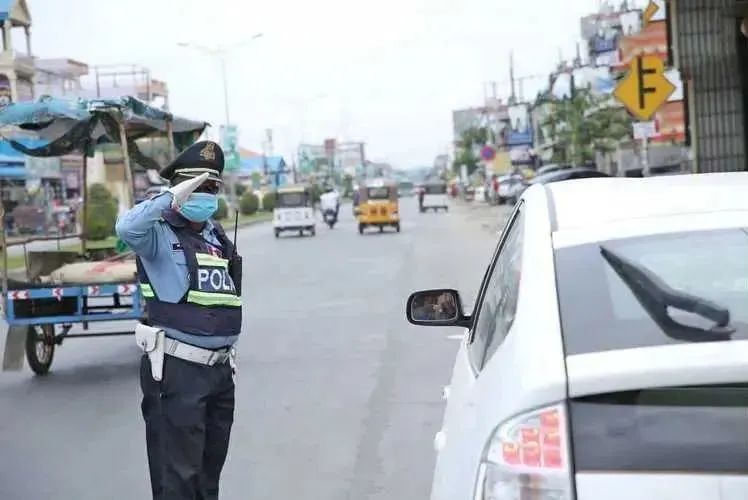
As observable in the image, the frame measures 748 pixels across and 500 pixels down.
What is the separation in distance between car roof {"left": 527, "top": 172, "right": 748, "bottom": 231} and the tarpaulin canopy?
772 cm

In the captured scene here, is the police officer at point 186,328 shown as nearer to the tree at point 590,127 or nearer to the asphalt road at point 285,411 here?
the asphalt road at point 285,411

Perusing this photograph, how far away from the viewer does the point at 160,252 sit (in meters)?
5.09

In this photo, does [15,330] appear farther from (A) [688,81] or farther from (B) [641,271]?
(A) [688,81]

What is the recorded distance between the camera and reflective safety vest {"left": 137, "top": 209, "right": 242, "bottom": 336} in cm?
Answer: 502

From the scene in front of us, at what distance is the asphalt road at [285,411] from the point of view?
6.96 metres

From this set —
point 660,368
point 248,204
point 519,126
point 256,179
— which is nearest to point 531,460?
point 660,368

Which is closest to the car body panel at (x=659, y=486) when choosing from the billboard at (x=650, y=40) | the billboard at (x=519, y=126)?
the billboard at (x=650, y=40)

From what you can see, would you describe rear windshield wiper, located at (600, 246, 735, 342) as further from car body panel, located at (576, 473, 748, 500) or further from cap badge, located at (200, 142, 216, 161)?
cap badge, located at (200, 142, 216, 161)

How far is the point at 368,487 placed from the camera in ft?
21.9

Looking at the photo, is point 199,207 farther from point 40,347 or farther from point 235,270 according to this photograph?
point 40,347

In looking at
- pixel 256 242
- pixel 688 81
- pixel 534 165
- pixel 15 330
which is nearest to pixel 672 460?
pixel 15 330

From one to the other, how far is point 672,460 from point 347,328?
1201 centimetres

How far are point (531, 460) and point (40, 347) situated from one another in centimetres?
976

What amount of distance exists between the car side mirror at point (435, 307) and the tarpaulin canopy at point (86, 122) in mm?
6734
